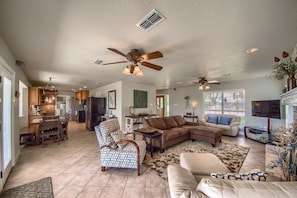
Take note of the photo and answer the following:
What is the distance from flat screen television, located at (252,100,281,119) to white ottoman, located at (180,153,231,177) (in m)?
4.03

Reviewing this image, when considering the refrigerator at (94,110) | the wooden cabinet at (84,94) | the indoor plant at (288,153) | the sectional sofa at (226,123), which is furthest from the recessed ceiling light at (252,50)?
the wooden cabinet at (84,94)

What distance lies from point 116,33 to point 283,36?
2715 millimetres

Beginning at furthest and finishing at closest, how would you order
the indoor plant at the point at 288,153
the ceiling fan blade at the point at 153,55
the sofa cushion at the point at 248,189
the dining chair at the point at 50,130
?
the dining chair at the point at 50,130 → the ceiling fan blade at the point at 153,55 → the indoor plant at the point at 288,153 → the sofa cushion at the point at 248,189

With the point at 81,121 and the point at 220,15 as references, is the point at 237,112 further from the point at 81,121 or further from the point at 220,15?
the point at 81,121

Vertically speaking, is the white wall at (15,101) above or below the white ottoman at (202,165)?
above

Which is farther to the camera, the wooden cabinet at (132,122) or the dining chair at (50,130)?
the wooden cabinet at (132,122)

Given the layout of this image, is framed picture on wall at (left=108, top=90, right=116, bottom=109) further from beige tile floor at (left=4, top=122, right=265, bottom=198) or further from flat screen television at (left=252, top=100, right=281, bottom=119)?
flat screen television at (left=252, top=100, right=281, bottom=119)

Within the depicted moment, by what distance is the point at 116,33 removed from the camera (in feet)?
6.51

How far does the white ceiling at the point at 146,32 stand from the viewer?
1436 millimetres

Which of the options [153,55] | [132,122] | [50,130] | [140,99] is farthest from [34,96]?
[153,55]

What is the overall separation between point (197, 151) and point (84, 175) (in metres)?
2.93

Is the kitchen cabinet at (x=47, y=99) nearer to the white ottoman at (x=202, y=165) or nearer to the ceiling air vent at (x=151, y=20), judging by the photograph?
the ceiling air vent at (x=151, y=20)

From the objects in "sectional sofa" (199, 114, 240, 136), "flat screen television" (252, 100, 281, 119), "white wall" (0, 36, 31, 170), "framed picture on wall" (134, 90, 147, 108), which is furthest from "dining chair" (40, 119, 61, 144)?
"flat screen television" (252, 100, 281, 119)

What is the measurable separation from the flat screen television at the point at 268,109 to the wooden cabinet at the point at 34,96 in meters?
9.22
